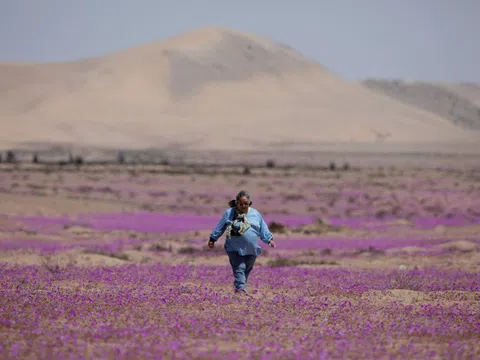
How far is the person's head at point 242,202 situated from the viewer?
12.4 m

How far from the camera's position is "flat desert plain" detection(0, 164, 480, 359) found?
9078 millimetres

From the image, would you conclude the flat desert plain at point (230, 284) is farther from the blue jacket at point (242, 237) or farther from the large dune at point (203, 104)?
the large dune at point (203, 104)

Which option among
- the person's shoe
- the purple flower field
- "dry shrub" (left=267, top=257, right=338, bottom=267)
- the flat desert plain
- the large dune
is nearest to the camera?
the purple flower field

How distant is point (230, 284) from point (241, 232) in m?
2.34

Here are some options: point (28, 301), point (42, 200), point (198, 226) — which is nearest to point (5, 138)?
point (42, 200)

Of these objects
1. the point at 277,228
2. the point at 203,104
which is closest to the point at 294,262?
the point at 277,228

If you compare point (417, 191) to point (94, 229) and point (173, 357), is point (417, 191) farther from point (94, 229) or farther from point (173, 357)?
point (173, 357)

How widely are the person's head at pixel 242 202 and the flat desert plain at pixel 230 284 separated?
110 centimetres

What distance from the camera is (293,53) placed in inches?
7485

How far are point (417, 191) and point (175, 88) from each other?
104701 millimetres

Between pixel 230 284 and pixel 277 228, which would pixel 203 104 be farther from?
pixel 230 284

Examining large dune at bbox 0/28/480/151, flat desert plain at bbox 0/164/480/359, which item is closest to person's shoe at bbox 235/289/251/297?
flat desert plain at bbox 0/164/480/359

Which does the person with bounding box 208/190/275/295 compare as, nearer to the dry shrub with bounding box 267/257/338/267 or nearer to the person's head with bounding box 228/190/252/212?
the person's head with bounding box 228/190/252/212

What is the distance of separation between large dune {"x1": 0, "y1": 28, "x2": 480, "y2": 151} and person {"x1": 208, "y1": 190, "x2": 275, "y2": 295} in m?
98.1
